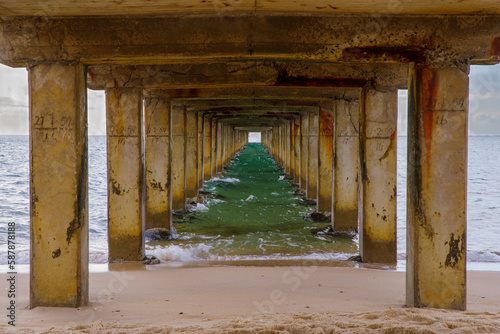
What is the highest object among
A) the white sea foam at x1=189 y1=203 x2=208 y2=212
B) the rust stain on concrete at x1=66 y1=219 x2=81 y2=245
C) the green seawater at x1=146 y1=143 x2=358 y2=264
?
the rust stain on concrete at x1=66 y1=219 x2=81 y2=245

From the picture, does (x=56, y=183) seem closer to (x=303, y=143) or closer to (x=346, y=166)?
(x=346, y=166)

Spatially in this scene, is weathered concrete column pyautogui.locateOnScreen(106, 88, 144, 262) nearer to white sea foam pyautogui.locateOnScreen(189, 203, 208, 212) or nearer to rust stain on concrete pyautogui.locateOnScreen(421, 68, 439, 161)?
rust stain on concrete pyautogui.locateOnScreen(421, 68, 439, 161)

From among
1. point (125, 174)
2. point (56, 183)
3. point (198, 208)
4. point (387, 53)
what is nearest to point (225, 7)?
point (387, 53)

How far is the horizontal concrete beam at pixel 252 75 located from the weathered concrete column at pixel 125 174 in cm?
30

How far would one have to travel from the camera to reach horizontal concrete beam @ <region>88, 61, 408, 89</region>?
6.80 m

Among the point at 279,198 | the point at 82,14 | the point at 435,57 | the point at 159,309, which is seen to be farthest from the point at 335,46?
the point at 279,198

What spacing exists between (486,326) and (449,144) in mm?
1760

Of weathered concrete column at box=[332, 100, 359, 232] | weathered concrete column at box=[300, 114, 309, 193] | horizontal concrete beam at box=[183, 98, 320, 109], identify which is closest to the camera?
weathered concrete column at box=[332, 100, 359, 232]

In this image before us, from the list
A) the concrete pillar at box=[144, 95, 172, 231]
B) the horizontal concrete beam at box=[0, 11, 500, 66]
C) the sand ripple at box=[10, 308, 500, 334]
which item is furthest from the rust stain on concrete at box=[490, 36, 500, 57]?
the concrete pillar at box=[144, 95, 172, 231]

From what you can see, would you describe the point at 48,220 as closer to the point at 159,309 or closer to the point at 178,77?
the point at 159,309

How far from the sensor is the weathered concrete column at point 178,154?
1238 cm

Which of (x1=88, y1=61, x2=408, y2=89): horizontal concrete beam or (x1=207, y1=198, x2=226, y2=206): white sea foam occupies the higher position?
(x1=88, y1=61, x2=408, y2=89): horizontal concrete beam

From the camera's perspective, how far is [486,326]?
3.43 meters

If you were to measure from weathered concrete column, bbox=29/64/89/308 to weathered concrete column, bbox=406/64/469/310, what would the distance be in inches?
140
